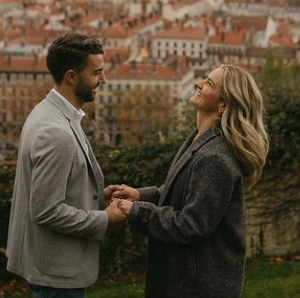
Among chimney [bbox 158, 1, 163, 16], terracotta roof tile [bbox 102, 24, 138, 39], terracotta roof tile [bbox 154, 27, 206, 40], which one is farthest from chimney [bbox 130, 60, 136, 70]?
chimney [bbox 158, 1, 163, 16]

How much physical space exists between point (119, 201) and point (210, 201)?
1.15ft

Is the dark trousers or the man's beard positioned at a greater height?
the man's beard

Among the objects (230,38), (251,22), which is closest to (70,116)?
(230,38)

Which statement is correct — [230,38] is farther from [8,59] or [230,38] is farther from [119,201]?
[119,201]

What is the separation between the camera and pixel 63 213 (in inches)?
105

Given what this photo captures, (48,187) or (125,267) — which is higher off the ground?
(48,187)

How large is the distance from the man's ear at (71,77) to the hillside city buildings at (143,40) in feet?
115

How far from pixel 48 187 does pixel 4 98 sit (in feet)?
173

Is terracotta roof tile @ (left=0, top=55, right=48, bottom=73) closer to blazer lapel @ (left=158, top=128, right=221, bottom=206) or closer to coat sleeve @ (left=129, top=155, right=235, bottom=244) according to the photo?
blazer lapel @ (left=158, top=128, right=221, bottom=206)

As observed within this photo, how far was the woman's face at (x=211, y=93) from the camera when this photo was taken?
9.09 ft

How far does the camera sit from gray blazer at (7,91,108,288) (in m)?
2.63

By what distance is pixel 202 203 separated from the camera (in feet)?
8.73

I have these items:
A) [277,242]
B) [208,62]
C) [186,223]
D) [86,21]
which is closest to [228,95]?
[186,223]

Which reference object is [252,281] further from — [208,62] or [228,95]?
[208,62]
